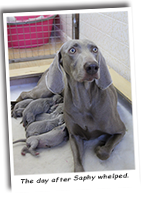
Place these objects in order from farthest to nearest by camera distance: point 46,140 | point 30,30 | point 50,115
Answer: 1. point 30,30
2. point 50,115
3. point 46,140

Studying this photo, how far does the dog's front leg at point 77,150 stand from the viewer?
188 centimetres

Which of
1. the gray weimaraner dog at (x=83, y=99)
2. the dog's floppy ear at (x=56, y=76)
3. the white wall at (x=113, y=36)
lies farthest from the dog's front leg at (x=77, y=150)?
the white wall at (x=113, y=36)

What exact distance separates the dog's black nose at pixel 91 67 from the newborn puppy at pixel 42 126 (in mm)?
863

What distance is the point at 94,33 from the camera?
3496 mm

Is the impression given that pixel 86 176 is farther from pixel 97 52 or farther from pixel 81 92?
pixel 97 52

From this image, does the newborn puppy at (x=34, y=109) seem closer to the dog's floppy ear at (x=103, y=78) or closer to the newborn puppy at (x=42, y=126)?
the newborn puppy at (x=42, y=126)

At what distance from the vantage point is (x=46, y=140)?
2072 millimetres

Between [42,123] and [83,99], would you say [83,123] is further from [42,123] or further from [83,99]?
[42,123]

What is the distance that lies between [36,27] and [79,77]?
2.63 meters

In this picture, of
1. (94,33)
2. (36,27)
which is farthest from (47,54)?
(94,33)

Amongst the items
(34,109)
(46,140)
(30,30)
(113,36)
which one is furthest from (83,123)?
(30,30)

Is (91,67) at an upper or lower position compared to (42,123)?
upper

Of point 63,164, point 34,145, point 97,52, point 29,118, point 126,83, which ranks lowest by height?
point 63,164

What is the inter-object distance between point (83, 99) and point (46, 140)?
544 millimetres
